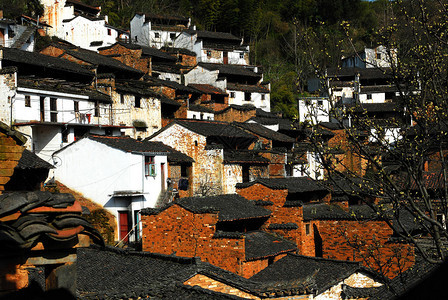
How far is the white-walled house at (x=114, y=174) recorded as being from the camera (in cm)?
2620

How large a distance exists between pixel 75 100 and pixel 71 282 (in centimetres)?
2613

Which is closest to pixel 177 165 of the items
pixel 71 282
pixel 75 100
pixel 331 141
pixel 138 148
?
pixel 138 148

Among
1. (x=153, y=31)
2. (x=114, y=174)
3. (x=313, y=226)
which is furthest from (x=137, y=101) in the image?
(x=153, y=31)

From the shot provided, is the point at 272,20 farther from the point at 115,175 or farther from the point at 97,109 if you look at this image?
the point at 115,175

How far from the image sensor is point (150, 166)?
89.4 feet

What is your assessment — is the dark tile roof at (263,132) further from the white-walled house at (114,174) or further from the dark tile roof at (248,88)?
the dark tile roof at (248,88)

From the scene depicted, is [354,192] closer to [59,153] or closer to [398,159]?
[398,159]

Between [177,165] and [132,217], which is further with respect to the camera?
[177,165]

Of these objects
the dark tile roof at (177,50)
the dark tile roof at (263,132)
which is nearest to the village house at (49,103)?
the dark tile roof at (263,132)

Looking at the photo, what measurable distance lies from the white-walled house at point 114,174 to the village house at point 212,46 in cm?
3341

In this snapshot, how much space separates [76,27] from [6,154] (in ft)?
159

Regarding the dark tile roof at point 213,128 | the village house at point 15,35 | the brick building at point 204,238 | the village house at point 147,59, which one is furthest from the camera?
the village house at point 147,59

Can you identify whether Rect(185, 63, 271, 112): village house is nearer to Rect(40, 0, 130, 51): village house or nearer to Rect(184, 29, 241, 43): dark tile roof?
Rect(184, 29, 241, 43): dark tile roof

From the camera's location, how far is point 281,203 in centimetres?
2780
